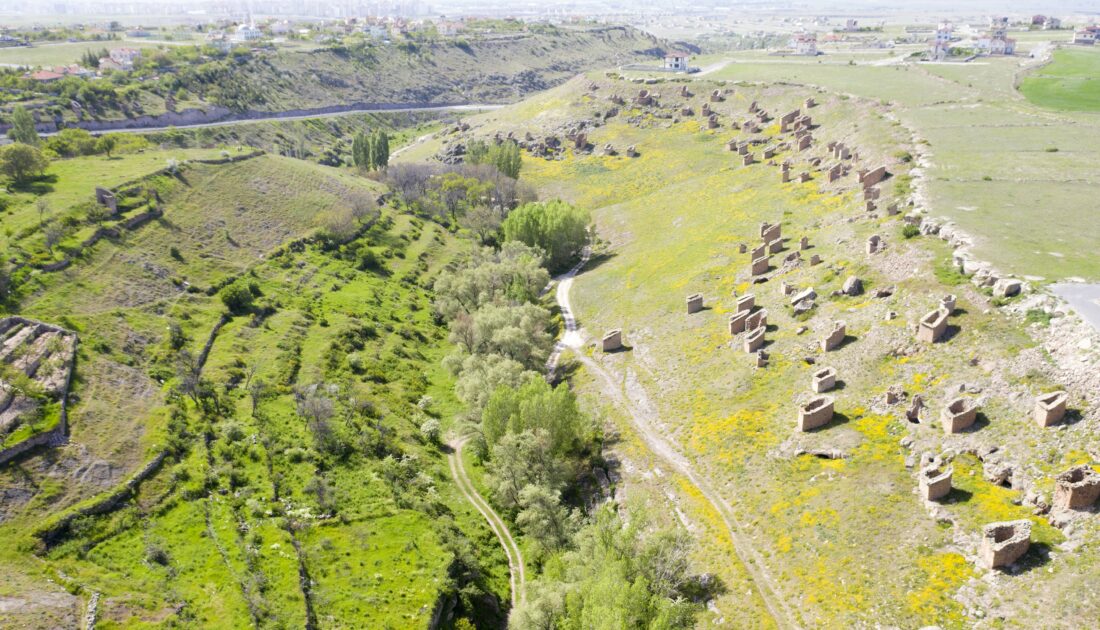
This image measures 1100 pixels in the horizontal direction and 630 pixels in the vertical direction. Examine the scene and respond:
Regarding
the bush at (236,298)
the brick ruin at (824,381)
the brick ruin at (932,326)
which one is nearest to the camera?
the brick ruin at (932,326)

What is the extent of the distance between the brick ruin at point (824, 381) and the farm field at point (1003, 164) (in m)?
16.9

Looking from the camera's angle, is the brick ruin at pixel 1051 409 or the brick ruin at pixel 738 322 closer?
the brick ruin at pixel 1051 409

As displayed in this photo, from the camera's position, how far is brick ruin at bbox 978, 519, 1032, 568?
112ft

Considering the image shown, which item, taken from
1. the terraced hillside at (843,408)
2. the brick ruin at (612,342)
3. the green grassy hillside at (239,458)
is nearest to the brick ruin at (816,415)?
the terraced hillside at (843,408)

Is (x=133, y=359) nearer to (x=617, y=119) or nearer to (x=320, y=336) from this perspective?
(x=320, y=336)

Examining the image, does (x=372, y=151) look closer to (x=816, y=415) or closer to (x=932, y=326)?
(x=816, y=415)

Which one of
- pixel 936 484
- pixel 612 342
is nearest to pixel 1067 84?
pixel 612 342

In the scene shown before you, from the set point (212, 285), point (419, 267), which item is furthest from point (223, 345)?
point (419, 267)

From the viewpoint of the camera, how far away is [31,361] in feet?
192

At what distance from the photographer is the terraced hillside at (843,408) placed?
36594mm

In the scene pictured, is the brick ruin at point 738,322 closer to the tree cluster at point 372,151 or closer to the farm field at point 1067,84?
the farm field at point 1067,84

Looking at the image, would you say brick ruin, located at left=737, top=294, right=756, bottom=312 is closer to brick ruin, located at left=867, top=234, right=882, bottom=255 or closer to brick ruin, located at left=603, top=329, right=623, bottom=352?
brick ruin, located at left=867, top=234, right=882, bottom=255

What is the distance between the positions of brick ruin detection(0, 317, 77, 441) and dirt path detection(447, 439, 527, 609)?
34.5 metres

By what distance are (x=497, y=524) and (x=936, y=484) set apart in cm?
3421
